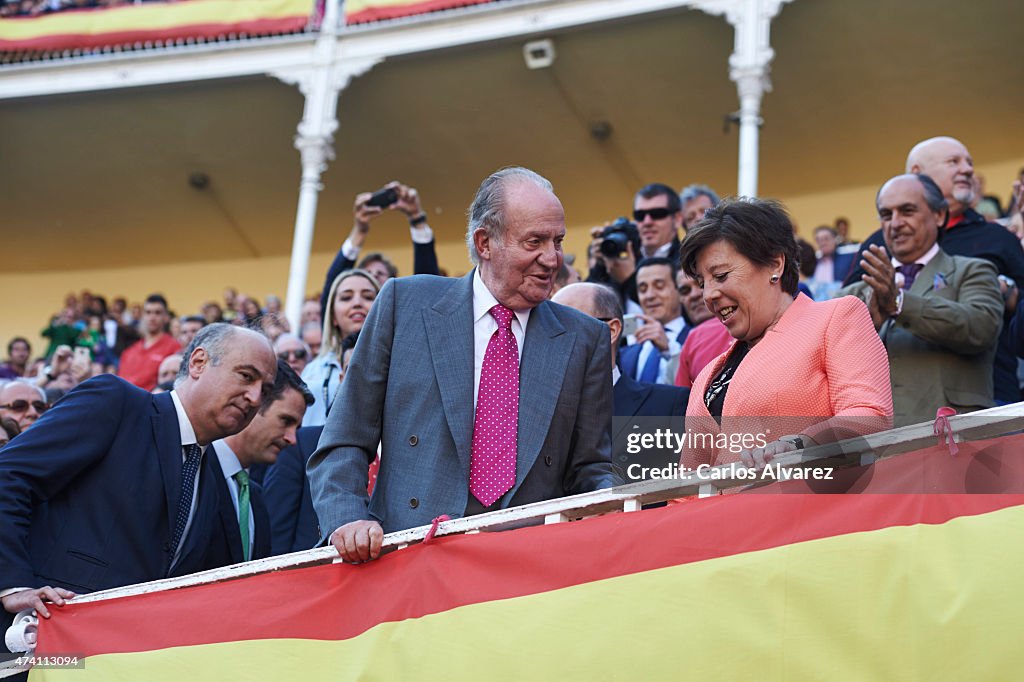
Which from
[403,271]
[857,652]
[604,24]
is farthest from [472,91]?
[857,652]

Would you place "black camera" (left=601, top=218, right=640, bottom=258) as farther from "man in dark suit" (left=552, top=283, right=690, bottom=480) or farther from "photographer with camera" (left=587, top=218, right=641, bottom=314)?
"man in dark suit" (left=552, top=283, right=690, bottom=480)

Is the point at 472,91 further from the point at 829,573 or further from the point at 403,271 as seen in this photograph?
the point at 829,573

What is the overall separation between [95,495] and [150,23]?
11889mm

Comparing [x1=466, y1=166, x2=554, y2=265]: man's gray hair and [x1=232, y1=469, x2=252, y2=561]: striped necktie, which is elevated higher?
[x1=466, y1=166, x2=554, y2=265]: man's gray hair

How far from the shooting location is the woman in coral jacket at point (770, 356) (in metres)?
2.96

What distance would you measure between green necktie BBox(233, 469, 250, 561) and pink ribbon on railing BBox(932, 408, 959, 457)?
7.80 ft

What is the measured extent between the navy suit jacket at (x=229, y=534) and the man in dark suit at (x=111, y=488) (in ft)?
0.21

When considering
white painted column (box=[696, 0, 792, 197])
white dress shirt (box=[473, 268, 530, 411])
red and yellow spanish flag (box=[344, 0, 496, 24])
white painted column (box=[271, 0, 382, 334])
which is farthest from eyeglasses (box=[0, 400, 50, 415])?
red and yellow spanish flag (box=[344, 0, 496, 24])

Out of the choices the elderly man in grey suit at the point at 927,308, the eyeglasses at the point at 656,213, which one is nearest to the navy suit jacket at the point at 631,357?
the eyeglasses at the point at 656,213

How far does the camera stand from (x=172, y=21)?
14461mm

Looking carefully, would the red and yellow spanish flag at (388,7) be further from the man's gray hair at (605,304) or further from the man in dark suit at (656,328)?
the man's gray hair at (605,304)

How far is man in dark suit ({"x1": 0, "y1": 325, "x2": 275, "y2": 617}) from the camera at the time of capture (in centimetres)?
360

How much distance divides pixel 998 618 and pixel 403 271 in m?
14.9

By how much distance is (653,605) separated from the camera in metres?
2.83
